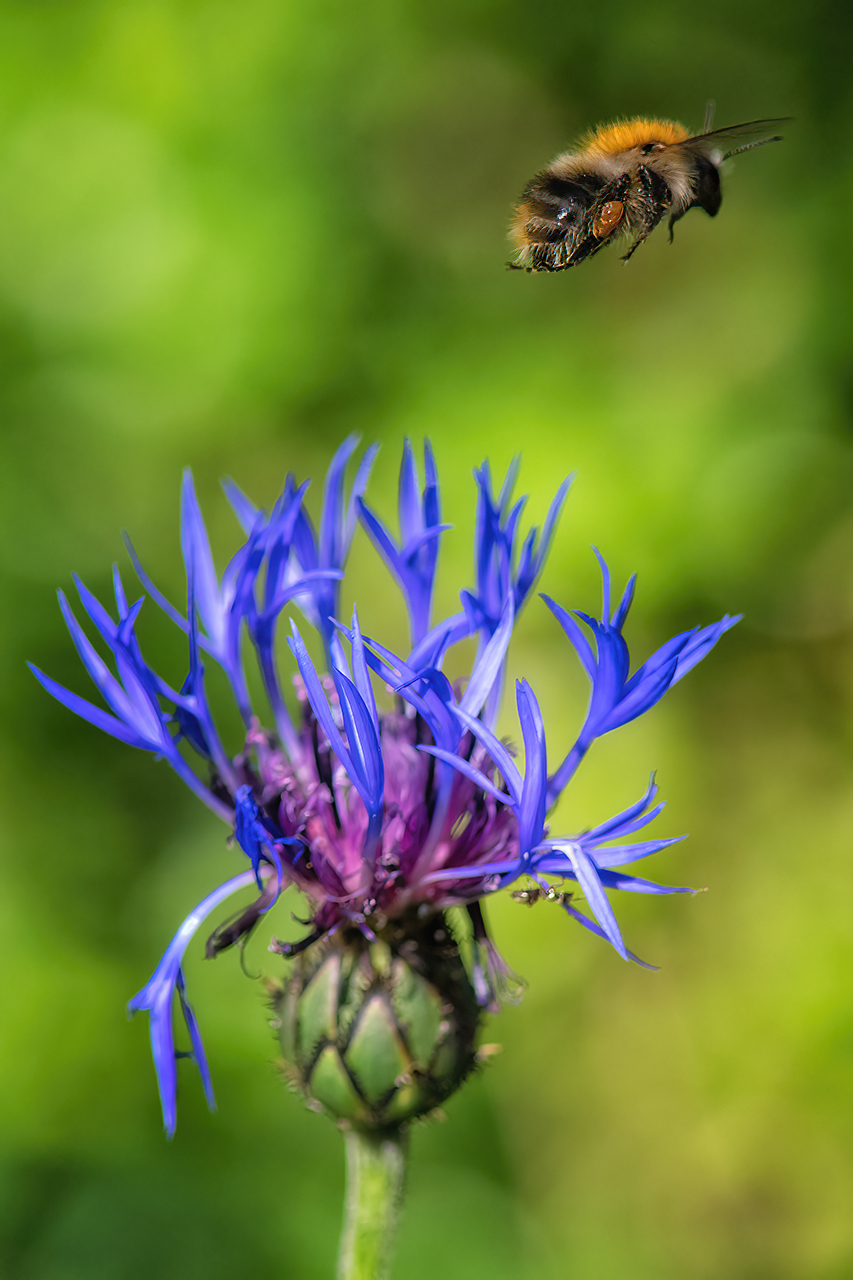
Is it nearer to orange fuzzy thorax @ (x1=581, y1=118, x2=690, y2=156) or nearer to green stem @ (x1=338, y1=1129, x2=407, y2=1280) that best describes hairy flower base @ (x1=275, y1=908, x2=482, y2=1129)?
green stem @ (x1=338, y1=1129, x2=407, y2=1280)

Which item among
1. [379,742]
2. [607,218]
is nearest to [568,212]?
[607,218]

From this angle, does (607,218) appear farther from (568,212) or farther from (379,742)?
(379,742)

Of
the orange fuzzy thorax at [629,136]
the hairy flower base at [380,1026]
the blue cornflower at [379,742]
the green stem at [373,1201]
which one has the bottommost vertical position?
the green stem at [373,1201]

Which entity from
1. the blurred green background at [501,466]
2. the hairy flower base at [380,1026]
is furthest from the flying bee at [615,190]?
the blurred green background at [501,466]

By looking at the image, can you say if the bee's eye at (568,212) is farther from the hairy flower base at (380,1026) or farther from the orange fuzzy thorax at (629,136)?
the hairy flower base at (380,1026)

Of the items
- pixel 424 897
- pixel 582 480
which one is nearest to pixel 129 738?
pixel 424 897

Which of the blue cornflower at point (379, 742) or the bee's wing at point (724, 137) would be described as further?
the bee's wing at point (724, 137)

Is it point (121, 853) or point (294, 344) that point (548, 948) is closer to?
point (121, 853)
